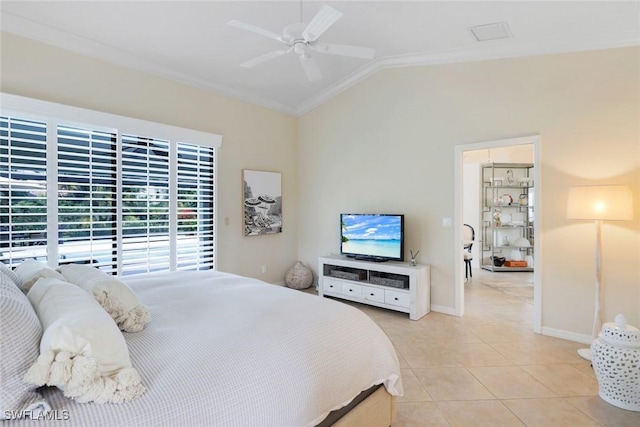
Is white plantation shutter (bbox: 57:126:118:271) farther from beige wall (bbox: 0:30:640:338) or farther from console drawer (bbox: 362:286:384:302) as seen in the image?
console drawer (bbox: 362:286:384:302)

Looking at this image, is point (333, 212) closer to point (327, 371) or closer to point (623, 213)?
point (623, 213)

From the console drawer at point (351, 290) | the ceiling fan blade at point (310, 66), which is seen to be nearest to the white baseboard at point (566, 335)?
the console drawer at point (351, 290)

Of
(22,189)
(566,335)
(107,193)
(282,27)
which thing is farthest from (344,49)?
(566,335)

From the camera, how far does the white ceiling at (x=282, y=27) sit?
2857mm

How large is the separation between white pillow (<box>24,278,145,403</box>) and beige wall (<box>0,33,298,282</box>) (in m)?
2.92

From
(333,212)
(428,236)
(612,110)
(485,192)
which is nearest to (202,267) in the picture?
(333,212)

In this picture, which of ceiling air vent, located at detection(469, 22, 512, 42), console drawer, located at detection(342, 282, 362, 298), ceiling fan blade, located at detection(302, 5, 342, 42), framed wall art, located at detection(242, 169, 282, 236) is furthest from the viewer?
framed wall art, located at detection(242, 169, 282, 236)

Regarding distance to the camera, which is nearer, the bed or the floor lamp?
the bed

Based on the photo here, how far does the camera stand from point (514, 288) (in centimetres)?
541

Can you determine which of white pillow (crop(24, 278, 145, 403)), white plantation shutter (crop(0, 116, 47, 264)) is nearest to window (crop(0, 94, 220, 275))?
white plantation shutter (crop(0, 116, 47, 264))

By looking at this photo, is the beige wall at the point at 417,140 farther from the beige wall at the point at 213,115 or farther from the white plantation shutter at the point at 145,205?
the white plantation shutter at the point at 145,205

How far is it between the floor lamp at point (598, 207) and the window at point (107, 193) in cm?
401

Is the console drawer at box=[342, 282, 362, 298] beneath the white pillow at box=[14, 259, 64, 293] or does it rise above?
beneath

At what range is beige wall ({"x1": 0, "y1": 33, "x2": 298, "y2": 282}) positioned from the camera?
3027 mm
